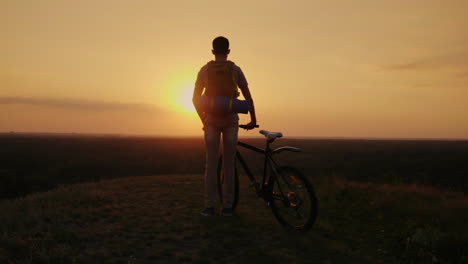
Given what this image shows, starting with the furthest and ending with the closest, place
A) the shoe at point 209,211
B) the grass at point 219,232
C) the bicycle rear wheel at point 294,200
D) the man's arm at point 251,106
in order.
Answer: the shoe at point 209,211 < the man's arm at point 251,106 < the bicycle rear wheel at point 294,200 < the grass at point 219,232

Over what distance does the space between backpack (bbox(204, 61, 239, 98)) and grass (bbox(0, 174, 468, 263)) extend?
2.06 metres

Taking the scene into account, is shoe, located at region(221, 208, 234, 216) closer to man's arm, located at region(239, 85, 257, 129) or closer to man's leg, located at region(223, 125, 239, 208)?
man's leg, located at region(223, 125, 239, 208)

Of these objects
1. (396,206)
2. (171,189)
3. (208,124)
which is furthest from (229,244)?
(171,189)

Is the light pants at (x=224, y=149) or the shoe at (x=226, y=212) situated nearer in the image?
the light pants at (x=224, y=149)

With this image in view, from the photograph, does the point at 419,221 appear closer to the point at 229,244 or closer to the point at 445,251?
the point at 445,251

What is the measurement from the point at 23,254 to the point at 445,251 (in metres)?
4.93

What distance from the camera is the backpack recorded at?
17.0 feet

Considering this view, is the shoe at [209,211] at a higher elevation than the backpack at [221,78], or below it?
below

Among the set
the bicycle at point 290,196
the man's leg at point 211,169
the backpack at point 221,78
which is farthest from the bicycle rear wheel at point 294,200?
the backpack at point 221,78

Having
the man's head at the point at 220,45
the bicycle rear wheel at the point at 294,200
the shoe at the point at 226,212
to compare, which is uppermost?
the man's head at the point at 220,45

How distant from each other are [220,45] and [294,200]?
263 cm

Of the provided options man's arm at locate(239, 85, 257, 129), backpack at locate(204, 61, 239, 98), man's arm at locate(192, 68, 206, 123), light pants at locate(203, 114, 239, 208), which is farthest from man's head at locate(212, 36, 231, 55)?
light pants at locate(203, 114, 239, 208)

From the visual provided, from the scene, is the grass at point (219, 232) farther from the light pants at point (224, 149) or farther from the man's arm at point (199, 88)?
the man's arm at point (199, 88)

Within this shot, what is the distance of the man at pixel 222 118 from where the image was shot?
17.1 feet
